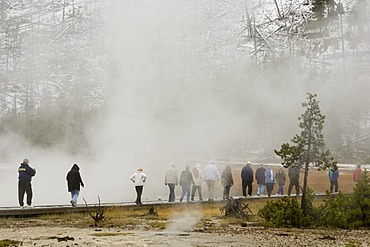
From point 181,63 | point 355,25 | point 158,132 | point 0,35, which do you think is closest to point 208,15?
point 181,63

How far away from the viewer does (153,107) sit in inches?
1292

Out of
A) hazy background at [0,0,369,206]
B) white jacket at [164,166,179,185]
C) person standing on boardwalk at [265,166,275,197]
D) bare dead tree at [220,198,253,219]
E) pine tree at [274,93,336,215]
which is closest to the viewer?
pine tree at [274,93,336,215]

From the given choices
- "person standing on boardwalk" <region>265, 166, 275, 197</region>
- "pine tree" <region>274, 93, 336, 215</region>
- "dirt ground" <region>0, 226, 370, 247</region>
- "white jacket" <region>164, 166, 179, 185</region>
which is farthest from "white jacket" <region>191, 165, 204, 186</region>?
→ "dirt ground" <region>0, 226, 370, 247</region>

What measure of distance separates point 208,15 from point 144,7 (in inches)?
256

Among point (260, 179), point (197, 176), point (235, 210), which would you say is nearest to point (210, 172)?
point (197, 176)

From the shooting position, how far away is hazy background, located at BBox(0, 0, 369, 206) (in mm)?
29219

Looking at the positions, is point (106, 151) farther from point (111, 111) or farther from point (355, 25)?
A: point (355, 25)

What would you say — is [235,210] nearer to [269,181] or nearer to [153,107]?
[269,181]

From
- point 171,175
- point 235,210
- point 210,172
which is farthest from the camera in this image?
point 210,172

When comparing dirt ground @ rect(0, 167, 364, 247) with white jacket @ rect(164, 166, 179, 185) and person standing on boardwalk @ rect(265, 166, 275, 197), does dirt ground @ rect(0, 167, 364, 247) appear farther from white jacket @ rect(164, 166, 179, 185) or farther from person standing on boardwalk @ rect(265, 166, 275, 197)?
person standing on boardwalk @ rect(265, 166, 275, 197)

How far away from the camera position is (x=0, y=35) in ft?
138

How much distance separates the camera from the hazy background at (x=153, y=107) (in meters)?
29.2

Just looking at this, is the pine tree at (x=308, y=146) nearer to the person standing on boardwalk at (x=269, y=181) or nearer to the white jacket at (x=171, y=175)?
the white jacket at (x=171, y=175)

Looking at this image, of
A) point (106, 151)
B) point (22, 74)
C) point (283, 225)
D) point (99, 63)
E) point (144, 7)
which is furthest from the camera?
point (22, 74)
